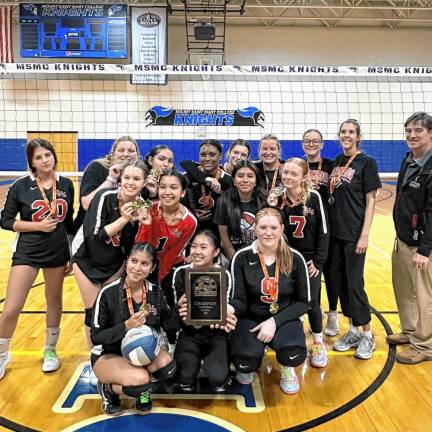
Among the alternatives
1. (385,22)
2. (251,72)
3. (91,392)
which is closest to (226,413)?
(91,392)

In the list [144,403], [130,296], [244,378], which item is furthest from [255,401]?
[130,296]

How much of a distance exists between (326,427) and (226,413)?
60cm

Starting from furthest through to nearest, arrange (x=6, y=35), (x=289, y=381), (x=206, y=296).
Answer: (x=6, y=35) → (x=289, y=381) → (x=206, y=296)

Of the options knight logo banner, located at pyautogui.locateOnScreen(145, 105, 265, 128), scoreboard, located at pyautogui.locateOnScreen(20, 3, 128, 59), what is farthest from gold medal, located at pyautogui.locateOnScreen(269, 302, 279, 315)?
knight logo banner, located at pyautogui.locateOnScreen(145, 105, 265, 128)

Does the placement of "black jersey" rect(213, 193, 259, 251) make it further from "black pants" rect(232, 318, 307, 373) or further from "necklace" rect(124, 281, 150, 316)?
"necklace" rect(124, 281, 150, 316)

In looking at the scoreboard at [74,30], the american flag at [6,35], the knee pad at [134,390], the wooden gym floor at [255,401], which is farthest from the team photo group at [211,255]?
the american flag at [6,35]

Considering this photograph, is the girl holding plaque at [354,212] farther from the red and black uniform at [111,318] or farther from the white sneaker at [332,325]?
the red and black uniform at [111,318]

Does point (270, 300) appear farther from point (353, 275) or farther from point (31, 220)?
point (31, 220)

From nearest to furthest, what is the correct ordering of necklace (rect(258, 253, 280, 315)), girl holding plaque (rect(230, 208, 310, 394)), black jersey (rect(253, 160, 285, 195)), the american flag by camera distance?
girl holding plaque (rect(230, 208, 310, 394))
necklace (rect(258, 253, 280, 315))
black jersey (rect(253, 160, 285, 195))
the american flag

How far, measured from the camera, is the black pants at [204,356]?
9.47 ft

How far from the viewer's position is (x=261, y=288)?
120 inches

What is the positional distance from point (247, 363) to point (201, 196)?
1460 mm

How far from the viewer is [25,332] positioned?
3.98 meters

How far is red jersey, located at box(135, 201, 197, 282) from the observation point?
3084 mm
